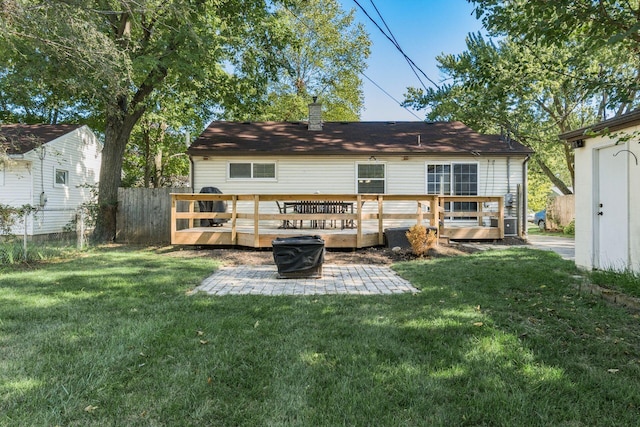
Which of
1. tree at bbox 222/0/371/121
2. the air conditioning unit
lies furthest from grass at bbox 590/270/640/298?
tree at bbox 222/0/371/121

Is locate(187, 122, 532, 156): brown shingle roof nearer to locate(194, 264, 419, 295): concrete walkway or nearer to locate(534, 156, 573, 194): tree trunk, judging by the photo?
locate(194, 264, 419, 295): concrete walkway

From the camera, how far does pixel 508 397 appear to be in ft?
7.18

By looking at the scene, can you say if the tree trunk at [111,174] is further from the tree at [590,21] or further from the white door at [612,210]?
the white door at [612,210]

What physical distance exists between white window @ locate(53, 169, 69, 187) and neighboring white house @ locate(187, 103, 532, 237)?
665 centimetres

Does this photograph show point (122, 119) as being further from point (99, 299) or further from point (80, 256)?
point (99, 299)

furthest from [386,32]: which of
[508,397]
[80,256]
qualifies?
[80,256]

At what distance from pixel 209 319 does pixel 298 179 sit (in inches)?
348

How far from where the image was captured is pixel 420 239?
7453 millimetres

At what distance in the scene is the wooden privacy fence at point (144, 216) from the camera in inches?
410

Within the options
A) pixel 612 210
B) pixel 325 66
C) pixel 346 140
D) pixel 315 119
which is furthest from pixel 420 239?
pixel 325 66

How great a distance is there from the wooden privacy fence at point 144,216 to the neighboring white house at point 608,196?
31.6ft

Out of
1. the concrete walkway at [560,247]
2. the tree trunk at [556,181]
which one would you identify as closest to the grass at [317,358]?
the concrete walkway at [560,247]

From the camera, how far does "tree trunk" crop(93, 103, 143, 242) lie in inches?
412

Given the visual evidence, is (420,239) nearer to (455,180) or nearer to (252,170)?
(455,180)
